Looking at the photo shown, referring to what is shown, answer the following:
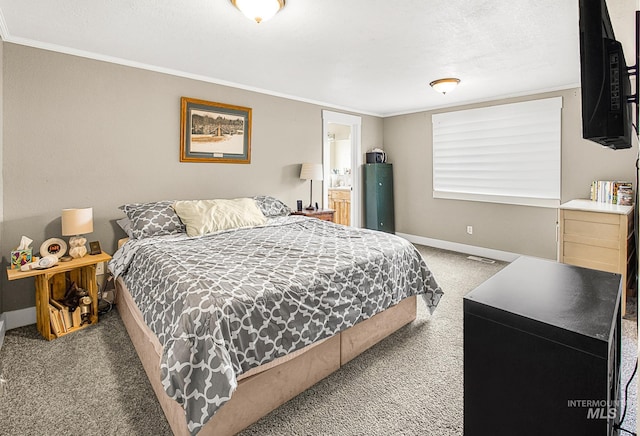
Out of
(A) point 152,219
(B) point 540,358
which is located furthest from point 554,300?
(A) point 152,219

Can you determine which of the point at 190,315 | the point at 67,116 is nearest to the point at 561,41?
the point at 190,315

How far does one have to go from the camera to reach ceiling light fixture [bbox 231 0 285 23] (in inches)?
77.0

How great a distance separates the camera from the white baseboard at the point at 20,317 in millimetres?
2662

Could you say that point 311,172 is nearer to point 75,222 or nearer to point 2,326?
point 75,222

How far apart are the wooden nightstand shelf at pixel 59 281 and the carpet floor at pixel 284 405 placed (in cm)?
11

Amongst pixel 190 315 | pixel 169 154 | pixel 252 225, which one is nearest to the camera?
pixel 190 315

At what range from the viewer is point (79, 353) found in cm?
230

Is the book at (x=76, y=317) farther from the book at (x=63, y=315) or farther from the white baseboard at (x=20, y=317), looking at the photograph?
the white baseboard at (x=20, y=317)

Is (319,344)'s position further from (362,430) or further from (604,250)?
(604,250)

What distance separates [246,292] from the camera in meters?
1.64

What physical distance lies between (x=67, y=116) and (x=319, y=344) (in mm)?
2893

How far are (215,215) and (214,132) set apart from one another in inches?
46.4

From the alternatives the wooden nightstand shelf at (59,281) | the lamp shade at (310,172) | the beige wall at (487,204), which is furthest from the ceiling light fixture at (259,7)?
the beige wall at (487,204)

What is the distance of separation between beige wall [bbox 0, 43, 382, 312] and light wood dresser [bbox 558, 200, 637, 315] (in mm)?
3495
